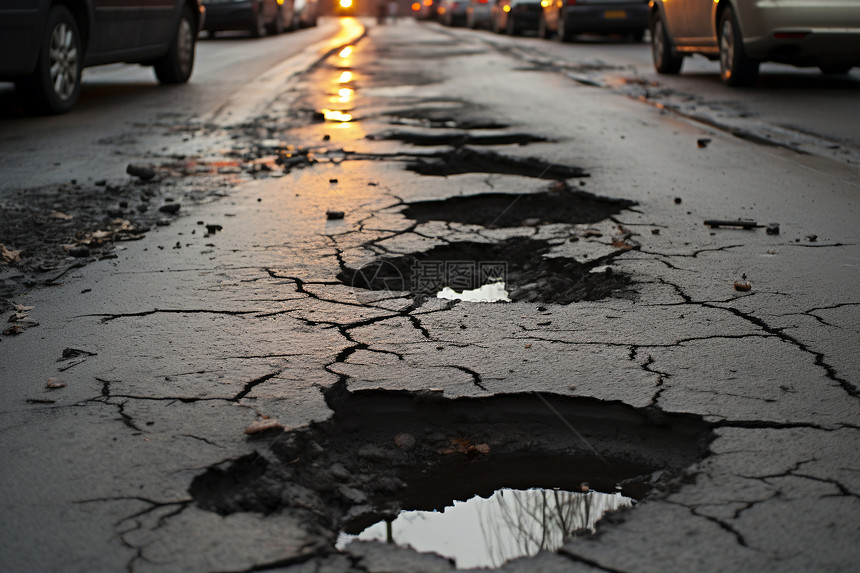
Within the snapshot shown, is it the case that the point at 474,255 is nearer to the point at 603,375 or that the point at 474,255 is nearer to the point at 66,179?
the point at 603,375

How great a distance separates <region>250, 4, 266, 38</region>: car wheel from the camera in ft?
69.4

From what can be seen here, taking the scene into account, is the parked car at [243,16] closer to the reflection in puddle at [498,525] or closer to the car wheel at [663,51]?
the car wheel at [663,51]

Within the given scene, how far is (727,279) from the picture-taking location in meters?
3.60

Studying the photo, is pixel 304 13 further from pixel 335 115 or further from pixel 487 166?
pixel 487 166

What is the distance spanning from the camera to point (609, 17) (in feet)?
55.7

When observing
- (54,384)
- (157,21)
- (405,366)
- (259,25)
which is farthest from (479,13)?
(54,384)

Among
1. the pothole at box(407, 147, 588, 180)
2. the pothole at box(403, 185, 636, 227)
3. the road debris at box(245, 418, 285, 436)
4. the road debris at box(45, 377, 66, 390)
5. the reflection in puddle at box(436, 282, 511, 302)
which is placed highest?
the pothole at box(407, 147, 588, 180)

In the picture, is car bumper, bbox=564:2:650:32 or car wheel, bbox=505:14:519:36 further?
car wheel, bbox=505:14:519:36

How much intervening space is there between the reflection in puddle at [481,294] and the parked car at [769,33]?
19.7 feet

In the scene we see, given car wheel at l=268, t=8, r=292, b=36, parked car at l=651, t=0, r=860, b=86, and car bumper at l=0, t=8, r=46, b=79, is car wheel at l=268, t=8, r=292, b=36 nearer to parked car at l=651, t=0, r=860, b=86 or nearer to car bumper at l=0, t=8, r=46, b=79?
parked car at l=651, t=0, r=860, b=86

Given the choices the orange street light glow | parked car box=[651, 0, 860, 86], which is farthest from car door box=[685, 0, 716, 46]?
the orange street light glow

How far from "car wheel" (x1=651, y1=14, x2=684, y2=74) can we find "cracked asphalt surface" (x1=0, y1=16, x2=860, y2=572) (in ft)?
20.7

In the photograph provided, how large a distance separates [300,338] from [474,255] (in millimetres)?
1242

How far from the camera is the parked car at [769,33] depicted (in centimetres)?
823
